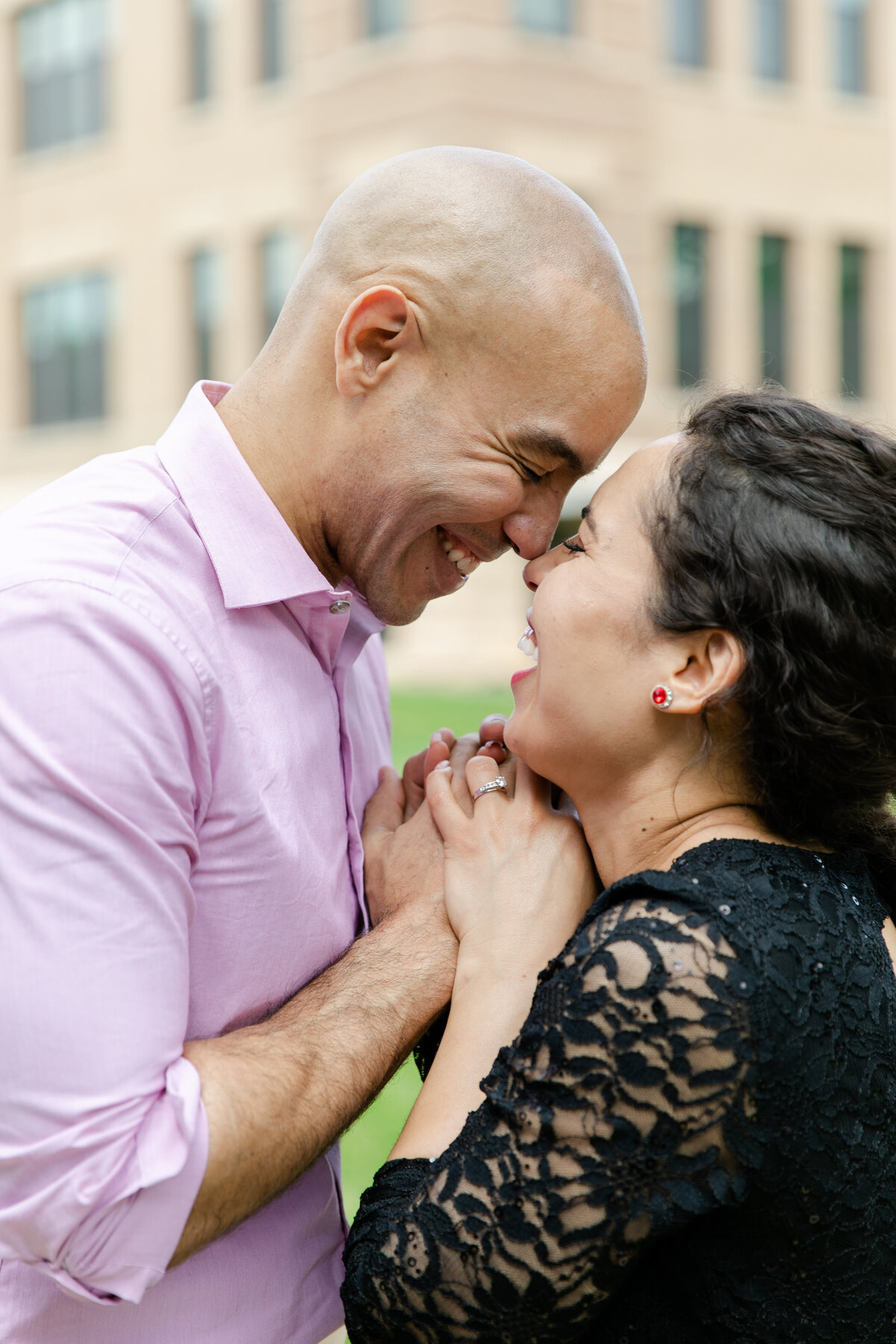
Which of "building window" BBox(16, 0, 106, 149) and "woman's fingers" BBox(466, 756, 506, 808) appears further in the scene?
"building window" BBox(16, 0, 106, 149)

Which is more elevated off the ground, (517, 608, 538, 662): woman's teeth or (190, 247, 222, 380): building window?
(517, 608, 538, 662): woman's teeth

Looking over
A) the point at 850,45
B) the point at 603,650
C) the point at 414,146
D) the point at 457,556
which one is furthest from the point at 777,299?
the point at 603,650

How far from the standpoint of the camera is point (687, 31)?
22297mm

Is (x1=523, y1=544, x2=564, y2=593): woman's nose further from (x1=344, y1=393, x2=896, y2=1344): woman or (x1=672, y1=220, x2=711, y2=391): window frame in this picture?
(x1=672, y1=220, x2=711, y2=391): window frame

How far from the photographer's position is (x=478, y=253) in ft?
8.38

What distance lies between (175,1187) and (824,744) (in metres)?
1.16

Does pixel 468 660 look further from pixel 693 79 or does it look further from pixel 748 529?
pixel 748 529

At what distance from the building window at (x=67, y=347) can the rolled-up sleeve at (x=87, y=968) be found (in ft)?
79.7

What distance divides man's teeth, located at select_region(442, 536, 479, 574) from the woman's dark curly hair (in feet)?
1.75

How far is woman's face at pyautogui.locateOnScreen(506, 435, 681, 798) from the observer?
2.38 metres

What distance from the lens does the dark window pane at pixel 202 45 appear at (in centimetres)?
2381

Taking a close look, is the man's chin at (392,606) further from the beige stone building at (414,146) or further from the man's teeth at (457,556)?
the beige stone building at (414,146)

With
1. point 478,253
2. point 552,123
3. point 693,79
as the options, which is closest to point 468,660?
point 552,123

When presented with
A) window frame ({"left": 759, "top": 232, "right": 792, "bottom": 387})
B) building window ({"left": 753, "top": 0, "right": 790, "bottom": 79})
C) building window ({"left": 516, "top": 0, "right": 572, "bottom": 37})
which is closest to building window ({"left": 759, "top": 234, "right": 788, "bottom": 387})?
window frame ({"left": 759, "top": 232, "right": 792, "bottom": 387})
